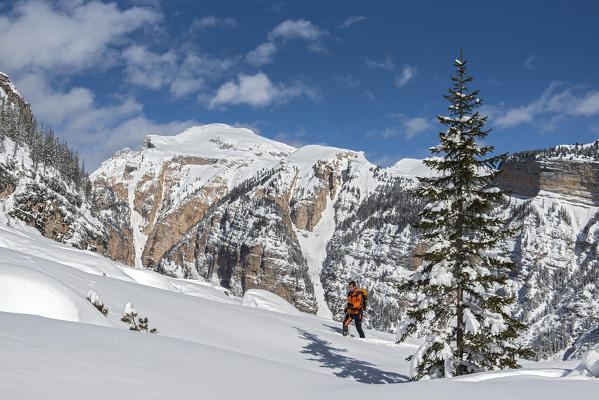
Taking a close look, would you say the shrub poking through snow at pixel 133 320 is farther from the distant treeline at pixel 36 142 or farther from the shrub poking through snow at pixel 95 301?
the distant treeline at pixel 36 142

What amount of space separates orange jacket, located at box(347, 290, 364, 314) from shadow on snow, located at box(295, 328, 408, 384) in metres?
3.03

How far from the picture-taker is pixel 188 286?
26.0 meters

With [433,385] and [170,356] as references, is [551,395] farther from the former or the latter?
[170,356]

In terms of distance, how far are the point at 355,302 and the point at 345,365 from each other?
16.7 feet

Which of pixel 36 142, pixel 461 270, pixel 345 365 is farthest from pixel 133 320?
pixel 36 142

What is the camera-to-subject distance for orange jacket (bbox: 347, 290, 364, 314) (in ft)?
59.8

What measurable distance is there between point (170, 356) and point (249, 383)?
4.45 feet

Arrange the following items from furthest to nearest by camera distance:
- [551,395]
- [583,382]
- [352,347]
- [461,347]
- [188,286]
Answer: [188,286] < [352,347] < [461,347] < [583,382] < [551,395]

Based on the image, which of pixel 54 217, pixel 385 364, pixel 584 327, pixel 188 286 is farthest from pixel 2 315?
pixel 584 327

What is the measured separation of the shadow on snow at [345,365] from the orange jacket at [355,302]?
3027mm

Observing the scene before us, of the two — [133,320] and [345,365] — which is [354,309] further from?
[133,320]

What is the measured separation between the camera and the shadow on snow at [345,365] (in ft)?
40.9

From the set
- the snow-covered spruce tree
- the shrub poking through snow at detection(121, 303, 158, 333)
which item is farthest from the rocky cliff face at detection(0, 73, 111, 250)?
the snow-covered spruce tree

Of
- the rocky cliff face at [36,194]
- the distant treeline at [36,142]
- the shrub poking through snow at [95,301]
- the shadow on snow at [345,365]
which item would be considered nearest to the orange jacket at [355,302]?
the shadow on snow at [345,365]
